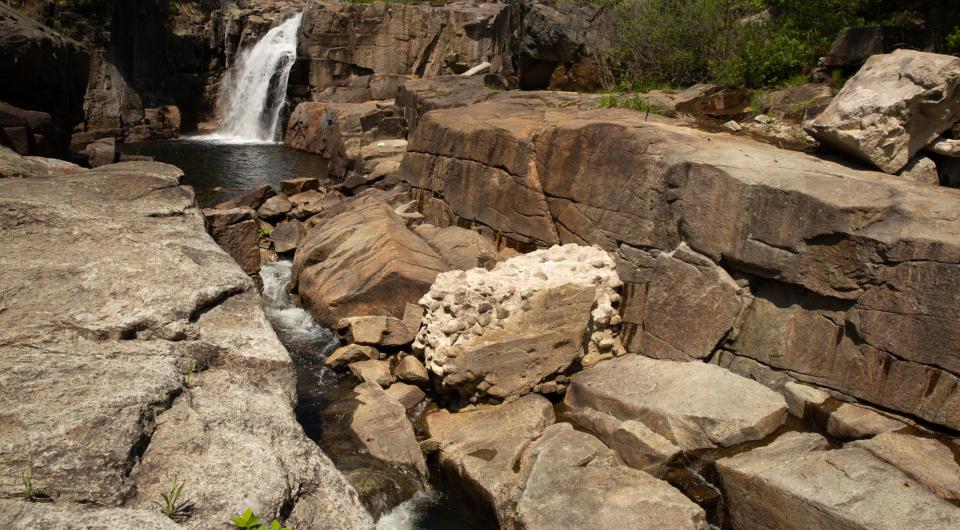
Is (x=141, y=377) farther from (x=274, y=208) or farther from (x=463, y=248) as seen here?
(x=274, y=208)

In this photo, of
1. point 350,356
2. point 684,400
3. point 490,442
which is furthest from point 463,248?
point 684,400

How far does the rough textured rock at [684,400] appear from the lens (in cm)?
695

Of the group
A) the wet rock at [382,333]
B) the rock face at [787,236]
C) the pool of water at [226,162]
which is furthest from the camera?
the pool of water at [226,162]

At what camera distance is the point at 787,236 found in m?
7.66

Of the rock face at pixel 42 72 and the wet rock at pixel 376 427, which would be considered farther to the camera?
the rock face at pixel 42 72

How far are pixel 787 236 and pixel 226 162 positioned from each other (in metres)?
19.4

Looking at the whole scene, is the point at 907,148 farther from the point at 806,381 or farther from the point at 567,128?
the point at 567,128

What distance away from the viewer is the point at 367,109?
78.0 ft

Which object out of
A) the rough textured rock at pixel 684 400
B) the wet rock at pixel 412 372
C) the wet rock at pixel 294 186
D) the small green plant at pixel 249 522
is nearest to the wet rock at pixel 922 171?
the rough textured rock at pixel 684 400

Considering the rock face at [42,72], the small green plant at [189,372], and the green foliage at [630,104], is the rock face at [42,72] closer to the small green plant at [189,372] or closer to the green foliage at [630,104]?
the green foliage at [630,104]

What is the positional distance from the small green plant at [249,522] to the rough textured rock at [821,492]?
14.0 ft

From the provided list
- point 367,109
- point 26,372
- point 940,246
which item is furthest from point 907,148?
point 367,109

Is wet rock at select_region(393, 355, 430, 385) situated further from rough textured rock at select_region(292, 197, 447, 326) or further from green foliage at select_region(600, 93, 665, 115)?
green foliage at select_region(600, 93, 665, 115)

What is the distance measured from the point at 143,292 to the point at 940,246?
6727mm
